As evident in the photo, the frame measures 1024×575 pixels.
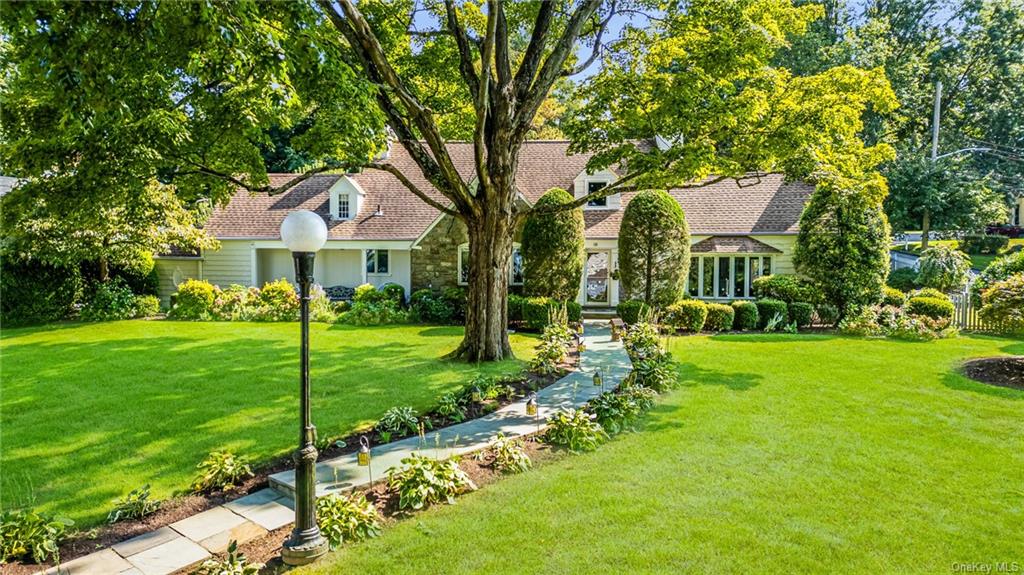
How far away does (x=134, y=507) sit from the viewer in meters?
5.35

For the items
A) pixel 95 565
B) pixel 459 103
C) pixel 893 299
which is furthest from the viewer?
pixel 893 299

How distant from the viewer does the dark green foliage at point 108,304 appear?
62.4ft

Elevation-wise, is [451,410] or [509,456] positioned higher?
[451,410]

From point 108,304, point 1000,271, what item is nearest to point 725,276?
point 1000,271

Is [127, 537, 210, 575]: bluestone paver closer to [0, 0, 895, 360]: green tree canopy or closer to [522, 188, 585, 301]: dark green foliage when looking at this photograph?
[0, 0, 895, 360]: green tree canopy

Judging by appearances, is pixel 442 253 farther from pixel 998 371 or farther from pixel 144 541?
pixel 144 541

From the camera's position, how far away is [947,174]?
29.5 meters

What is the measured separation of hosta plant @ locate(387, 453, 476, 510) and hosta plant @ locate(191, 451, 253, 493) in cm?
159

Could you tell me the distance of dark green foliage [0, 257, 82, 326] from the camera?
61.2 ft

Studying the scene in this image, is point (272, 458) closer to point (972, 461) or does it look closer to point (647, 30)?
point (972, 461)

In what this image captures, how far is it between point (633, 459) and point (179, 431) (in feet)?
19.5

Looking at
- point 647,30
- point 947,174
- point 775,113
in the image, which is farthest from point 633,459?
point 947,174

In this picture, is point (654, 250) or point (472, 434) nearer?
point (472, 434)

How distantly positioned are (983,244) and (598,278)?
2996 centimetres
